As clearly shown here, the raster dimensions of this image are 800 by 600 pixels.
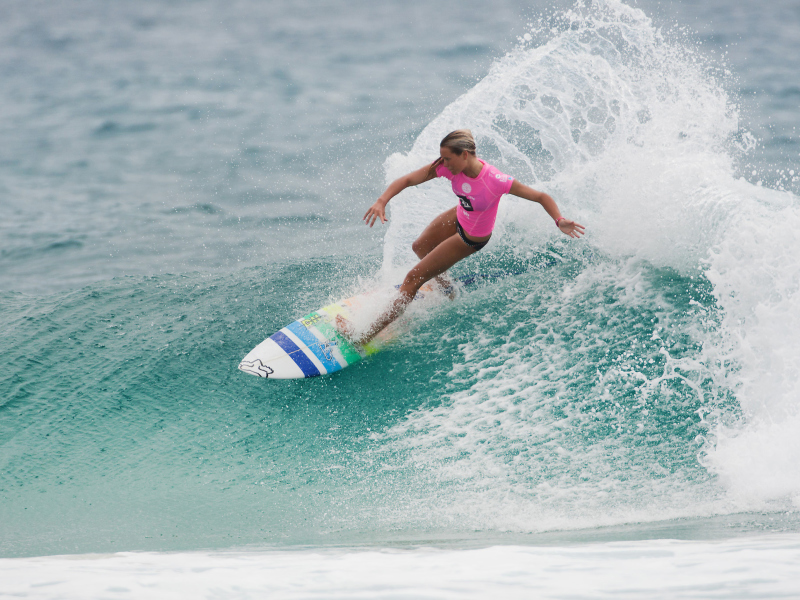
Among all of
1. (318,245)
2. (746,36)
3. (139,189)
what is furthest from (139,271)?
(746,36)

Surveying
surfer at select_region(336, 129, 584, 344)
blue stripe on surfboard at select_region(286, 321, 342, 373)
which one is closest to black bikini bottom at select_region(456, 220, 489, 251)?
surfer at select_region(336, 129, 584, 344)

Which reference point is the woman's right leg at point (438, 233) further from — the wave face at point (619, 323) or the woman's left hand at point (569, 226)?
the woman's left hand at point (569, 226)

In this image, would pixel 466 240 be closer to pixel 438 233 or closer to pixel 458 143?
pixel 438 233

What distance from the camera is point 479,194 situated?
5645mm

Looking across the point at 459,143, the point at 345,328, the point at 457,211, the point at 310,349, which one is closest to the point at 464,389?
the point at 345,328

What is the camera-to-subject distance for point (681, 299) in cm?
625

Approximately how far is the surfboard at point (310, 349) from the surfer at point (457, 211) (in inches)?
3.9

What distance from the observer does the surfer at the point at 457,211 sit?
17.7 ft

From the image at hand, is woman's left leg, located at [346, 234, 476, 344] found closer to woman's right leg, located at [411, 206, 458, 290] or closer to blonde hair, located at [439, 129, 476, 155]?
woman's right leg, located at [411, 206, 458, 290]

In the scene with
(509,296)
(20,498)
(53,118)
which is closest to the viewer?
(20,498)

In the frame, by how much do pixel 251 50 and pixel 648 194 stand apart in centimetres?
1629

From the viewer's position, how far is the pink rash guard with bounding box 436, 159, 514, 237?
558cm

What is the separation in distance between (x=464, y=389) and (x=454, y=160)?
1.81 meters

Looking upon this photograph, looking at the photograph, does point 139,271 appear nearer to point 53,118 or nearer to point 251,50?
point 53,118
